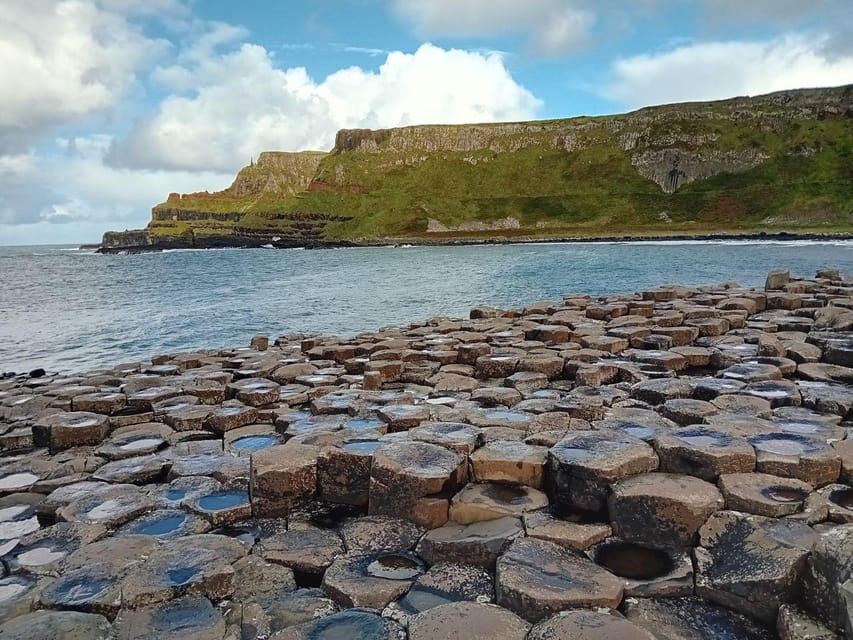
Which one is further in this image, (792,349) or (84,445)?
(792,349)

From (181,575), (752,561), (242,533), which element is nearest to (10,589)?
(181,575)

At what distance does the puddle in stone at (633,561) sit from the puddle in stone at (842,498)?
1423mm

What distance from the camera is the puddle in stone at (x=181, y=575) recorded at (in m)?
3.83

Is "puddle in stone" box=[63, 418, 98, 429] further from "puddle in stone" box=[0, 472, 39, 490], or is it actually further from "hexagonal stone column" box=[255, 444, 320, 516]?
"hexagonal stone column" box=[255, 444, 320, 516]

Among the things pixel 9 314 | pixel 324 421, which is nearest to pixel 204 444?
pixel 324 421

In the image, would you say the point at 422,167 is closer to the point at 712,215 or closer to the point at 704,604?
the point at 712,215

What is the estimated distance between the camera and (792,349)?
30.4 feet

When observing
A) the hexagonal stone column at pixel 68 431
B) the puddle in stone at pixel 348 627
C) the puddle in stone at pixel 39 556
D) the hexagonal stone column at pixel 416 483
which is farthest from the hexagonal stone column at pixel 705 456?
the hexagonal stone column at pixel 68 431

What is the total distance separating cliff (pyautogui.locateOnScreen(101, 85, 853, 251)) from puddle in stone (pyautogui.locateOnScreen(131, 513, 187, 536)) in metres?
107

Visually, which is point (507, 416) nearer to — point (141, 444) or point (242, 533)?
point (242, 533)

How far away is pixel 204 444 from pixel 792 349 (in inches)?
335

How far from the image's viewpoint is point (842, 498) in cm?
448

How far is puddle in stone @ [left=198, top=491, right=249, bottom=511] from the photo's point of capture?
5234mm

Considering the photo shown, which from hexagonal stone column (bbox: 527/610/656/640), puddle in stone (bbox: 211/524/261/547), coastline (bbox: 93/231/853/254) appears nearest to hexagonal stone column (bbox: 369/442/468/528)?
puddle in stone (bbox: 211/524/261/547)
